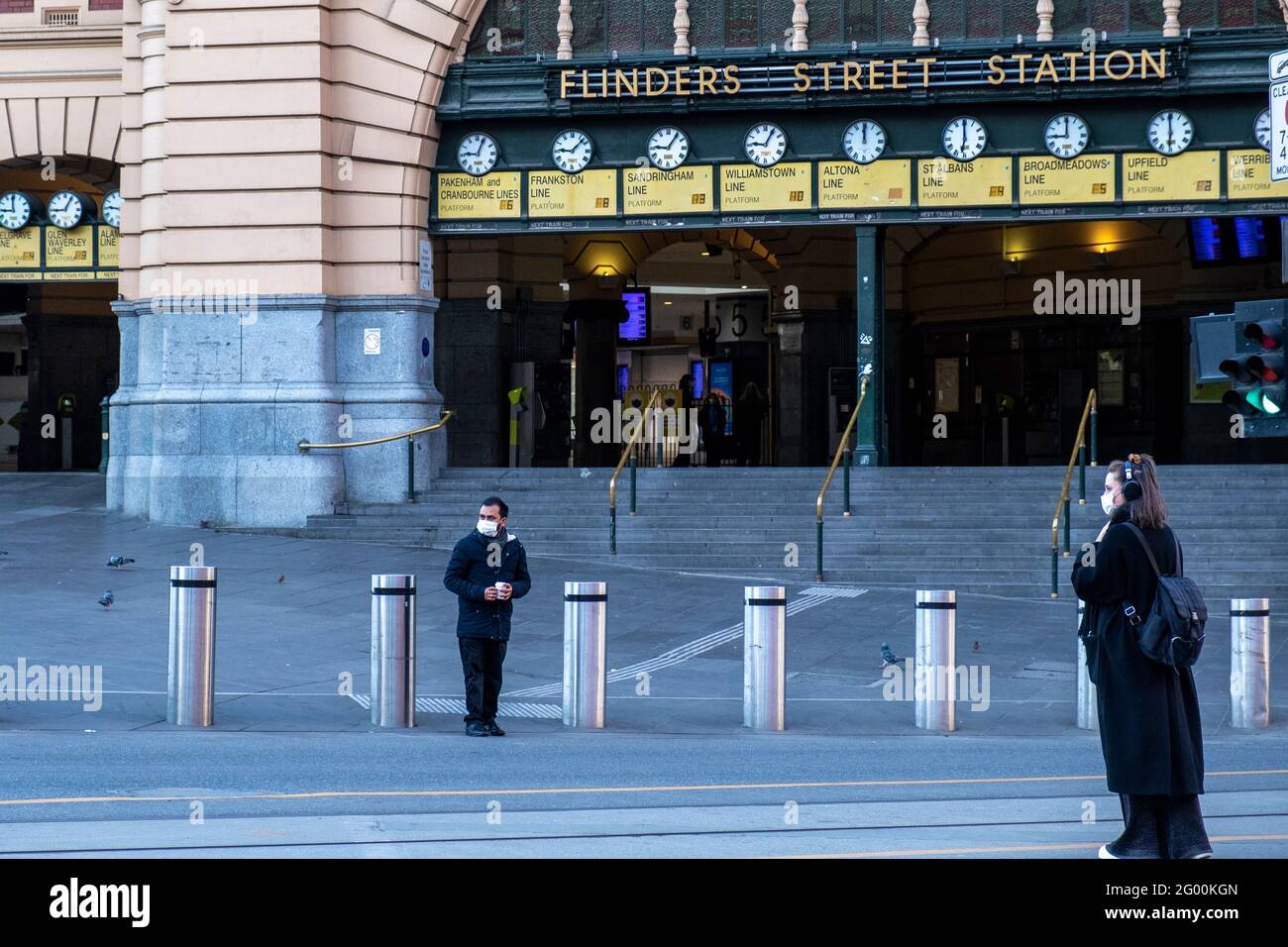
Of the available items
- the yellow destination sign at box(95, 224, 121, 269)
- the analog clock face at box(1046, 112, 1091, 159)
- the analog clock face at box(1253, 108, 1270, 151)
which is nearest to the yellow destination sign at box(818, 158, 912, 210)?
the analog clock face at box(1046, 112, 1091, 159)

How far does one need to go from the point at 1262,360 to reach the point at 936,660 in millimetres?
3496

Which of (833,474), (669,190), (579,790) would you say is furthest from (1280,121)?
(669,190)

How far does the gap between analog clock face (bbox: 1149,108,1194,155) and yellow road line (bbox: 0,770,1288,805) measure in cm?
1501

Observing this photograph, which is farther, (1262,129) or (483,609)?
(1262,129)

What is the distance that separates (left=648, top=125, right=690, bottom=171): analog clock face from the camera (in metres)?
24.4

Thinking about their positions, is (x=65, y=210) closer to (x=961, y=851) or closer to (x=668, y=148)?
(x=668, y=148)

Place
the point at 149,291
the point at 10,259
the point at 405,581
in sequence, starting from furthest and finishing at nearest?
the point at 10,259 < the point at 149,291 < the point at 405,581

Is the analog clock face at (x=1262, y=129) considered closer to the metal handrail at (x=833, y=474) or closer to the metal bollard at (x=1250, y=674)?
the metal handrail at (x=833, y=474)

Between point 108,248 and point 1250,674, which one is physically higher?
point 108,248

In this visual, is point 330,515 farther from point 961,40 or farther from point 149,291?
point 961,40

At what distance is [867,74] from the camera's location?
78.1ft

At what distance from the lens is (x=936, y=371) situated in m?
36.0
